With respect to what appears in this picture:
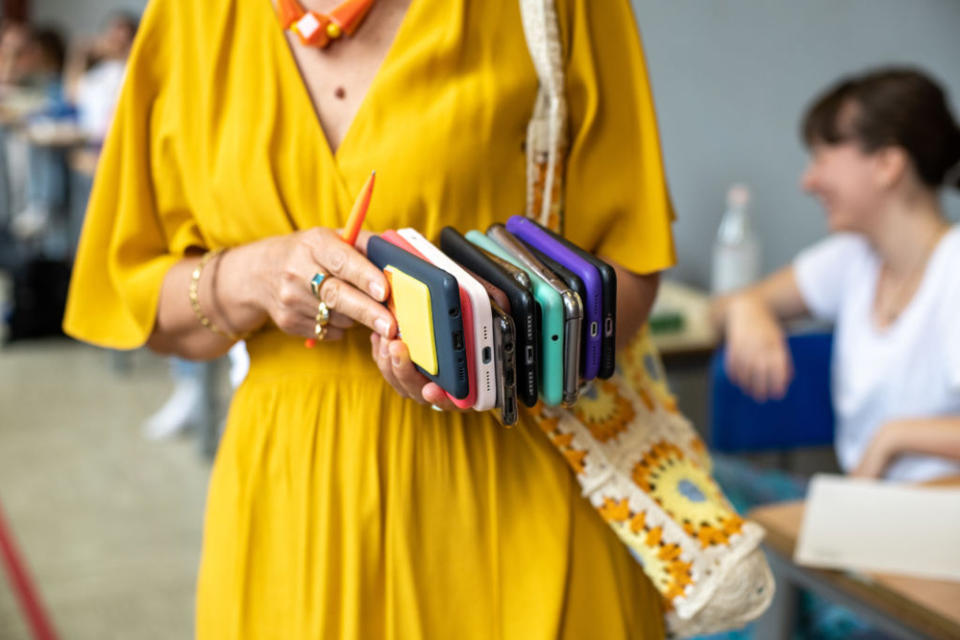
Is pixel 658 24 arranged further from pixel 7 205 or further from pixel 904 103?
pixel 7 205

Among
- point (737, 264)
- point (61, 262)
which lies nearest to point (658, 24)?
point (737, 264)

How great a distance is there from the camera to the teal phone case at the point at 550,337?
2.70 ft

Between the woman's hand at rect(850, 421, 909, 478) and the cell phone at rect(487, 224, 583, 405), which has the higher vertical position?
A: the cell phone at rect(487, 224, 583, 405)

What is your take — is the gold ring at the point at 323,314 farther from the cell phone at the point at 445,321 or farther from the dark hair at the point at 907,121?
the dark hair at the point at 907,121

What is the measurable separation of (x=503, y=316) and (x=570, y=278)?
0.08 meters

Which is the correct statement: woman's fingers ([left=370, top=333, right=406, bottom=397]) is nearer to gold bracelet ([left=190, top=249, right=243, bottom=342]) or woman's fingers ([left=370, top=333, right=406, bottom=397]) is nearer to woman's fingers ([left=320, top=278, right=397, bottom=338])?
woman's fingers ([left=320, top=278, right=397, bottom=338])

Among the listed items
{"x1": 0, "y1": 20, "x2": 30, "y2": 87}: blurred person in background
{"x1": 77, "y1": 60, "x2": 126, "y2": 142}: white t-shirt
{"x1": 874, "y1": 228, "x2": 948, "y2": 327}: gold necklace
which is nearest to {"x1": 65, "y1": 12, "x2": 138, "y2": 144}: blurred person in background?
{"x1": 77, "y1": 60, "x2": 126, "y2": 142}: white t-shirt

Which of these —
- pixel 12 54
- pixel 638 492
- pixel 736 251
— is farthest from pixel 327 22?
pixel 12 54

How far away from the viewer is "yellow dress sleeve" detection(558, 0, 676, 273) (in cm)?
101

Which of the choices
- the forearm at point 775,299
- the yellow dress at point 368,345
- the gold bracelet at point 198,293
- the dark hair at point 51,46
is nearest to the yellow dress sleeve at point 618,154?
the yellow dress at point 368,345

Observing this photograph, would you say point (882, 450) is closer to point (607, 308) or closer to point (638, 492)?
point (638, 492)

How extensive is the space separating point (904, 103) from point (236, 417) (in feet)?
6.19

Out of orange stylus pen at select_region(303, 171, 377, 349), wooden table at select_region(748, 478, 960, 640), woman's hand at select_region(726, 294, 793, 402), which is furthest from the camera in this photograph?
woman's hand at select_region(726, 294, 793, 402)

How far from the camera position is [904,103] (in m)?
2.33
